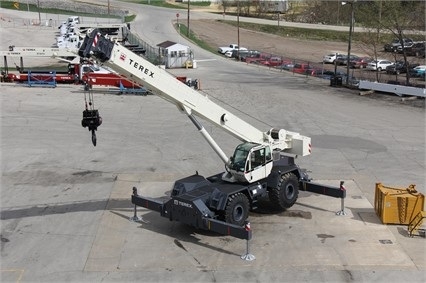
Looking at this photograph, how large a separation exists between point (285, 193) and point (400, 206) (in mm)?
3562

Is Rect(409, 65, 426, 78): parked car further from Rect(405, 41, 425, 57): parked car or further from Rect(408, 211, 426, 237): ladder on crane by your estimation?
Rect(408, 211, 426, 237): ladder on crane

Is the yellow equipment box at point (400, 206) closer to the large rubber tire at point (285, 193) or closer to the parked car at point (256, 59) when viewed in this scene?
the large rubber tire at point (285, 193)

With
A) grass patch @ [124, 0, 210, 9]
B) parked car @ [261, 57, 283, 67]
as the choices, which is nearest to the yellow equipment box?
parked car @ [261, 57, 283, 67]

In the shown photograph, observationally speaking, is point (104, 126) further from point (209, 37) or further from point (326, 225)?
point (209, 37)

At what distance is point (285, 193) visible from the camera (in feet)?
58.5

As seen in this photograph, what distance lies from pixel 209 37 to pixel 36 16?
1397 inches

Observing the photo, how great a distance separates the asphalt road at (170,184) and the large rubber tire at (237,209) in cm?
67

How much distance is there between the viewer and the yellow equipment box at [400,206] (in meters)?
16.9

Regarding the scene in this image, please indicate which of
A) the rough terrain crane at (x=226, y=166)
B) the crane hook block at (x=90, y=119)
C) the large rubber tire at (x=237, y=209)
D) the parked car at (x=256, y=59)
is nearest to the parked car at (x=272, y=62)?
the parked car at (x=256, y=59)

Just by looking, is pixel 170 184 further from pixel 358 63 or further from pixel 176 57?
pixel 358 63

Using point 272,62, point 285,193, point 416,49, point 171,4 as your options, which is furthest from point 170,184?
point 171,4

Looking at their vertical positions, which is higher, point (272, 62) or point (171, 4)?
point (171, 4)

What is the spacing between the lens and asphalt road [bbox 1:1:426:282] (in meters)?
14.6

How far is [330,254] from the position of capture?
1519 cm
